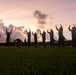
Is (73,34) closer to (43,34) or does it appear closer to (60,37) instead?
(60,37)

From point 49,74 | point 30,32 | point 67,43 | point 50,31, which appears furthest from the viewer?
point 67,43

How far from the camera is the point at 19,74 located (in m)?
6.24

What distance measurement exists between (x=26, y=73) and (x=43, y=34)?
190 feet

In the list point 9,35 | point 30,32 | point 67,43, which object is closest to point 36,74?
point 9,35

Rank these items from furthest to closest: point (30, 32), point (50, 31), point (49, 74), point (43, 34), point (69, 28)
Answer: point (30, 32) → point (43, 34) → point (50, 31) → point (69, 28) → point (49, 74)

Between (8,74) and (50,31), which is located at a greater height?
(50,31)

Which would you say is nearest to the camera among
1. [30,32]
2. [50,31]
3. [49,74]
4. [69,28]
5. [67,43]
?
[49,74]

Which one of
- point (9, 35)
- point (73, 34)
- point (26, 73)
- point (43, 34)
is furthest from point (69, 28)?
point (26, 73)

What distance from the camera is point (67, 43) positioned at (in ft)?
253

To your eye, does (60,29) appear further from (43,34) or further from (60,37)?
(43,34)

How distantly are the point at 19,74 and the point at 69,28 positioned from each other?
149 feet

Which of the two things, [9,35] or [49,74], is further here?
[9,35]

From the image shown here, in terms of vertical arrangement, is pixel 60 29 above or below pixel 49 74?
above

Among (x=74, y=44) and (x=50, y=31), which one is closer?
(x=74, y=44)
